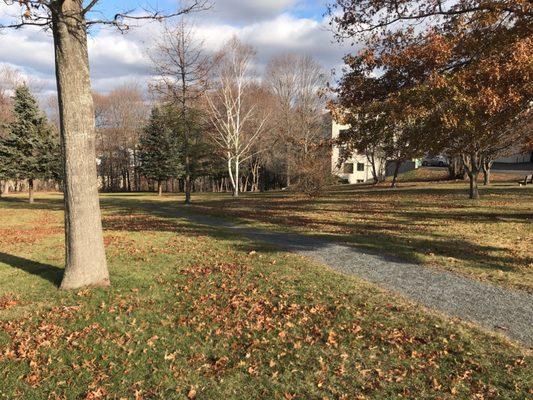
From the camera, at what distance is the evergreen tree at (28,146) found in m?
28.8

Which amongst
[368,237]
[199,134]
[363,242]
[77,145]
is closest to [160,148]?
[199,134]

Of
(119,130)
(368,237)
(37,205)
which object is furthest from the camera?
(119,130)

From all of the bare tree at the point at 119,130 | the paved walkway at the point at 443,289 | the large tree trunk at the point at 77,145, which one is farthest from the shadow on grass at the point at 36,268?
the bare tree at the point at 119,130

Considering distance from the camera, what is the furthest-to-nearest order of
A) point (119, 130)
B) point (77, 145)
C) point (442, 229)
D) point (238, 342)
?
point (119, 130)
point (442, 229)
point (77, 145)
point (238, 342)

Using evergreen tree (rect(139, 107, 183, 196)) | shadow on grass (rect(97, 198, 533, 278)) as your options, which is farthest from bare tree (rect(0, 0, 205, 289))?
evergreen tree (rect(139, 107, 183, 196))

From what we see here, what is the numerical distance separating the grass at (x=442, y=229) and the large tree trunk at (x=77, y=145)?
19.7 feet

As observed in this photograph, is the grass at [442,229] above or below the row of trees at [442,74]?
below

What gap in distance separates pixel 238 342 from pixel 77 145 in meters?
3.99

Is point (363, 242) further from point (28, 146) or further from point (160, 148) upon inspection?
point (160, 148)

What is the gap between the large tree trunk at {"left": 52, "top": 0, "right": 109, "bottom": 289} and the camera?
21.1 feet

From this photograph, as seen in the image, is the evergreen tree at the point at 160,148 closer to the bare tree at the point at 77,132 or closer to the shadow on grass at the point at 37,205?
the shadow on grass at the point at 37,205

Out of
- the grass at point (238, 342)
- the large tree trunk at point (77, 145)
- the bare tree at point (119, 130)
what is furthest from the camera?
the bare tree at point (119, 130)

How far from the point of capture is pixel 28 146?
96.1ft

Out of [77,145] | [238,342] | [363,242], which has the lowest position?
[238,342]
